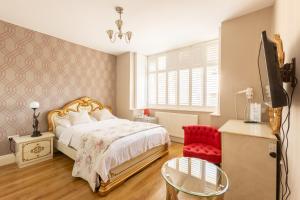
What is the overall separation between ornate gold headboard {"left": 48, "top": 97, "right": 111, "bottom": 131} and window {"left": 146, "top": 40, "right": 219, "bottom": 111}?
5.68 ft

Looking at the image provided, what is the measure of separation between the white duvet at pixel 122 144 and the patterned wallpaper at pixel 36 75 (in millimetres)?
880

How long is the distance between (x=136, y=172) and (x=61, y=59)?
3119 millimetres

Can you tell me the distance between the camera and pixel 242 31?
2.52 metres

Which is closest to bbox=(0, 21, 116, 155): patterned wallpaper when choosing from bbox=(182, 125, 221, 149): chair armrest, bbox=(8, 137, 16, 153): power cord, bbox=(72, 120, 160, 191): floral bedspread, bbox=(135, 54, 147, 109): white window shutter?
bbox=(8, 137, 16, 153): power cord

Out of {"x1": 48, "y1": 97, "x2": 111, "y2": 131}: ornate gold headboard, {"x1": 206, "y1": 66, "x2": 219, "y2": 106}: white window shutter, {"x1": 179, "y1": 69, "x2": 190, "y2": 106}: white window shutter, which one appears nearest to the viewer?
{"x1": 48, "y1": 97, "x2": 111, "y2": 131}: ornate gold headboard

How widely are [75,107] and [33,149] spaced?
1310mm

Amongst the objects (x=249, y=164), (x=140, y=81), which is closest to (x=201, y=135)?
(x=249, y=164)

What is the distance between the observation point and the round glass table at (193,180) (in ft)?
4.30

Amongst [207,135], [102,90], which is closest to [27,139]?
[102,90]

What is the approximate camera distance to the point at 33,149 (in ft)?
9.16

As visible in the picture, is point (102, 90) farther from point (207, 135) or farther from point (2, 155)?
point (207, 135)

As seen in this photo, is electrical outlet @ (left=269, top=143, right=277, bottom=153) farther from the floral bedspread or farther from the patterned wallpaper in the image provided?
the patterned wallpaper

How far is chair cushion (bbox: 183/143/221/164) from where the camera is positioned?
2.14 metres

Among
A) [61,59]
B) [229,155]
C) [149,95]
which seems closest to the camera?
[229,155]
